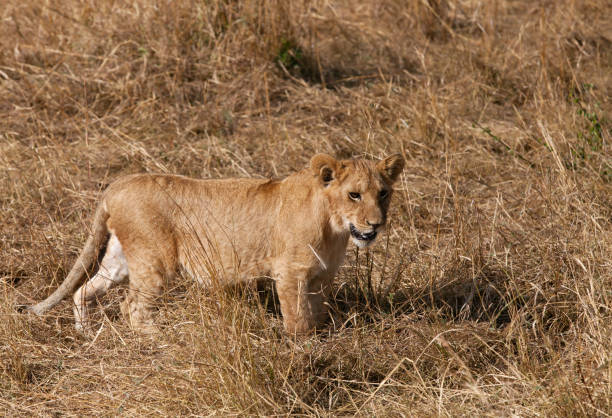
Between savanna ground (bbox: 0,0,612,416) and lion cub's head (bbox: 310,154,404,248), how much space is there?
0.48 metres

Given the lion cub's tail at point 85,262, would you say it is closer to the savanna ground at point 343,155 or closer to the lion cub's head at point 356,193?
the savanna ground at point 343,155

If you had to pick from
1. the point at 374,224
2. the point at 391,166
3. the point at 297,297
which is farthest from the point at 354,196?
the point at 297,297

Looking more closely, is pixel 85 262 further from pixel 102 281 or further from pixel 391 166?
pixel 391 166

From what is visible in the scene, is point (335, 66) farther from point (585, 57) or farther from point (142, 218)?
point (142, 218)

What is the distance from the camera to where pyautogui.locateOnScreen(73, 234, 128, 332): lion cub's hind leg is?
5.00 m

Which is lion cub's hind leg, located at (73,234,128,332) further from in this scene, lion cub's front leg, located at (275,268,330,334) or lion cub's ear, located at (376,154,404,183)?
lion cub's ear, located at (376,154,404,183)

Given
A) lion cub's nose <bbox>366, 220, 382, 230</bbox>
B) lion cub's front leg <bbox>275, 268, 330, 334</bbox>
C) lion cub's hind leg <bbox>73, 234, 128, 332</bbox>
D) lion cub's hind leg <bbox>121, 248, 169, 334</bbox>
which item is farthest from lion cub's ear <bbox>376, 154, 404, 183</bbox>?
lion cub's hind leg <bbox>73, 234, 128, 332</bbox>

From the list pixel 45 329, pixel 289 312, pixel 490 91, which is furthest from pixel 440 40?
pixel 45 329

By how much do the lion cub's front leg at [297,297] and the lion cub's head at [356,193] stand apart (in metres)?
0.38

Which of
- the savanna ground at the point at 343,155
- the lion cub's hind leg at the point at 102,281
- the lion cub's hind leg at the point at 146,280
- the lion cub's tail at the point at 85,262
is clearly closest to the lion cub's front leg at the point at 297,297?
the savanna ground at the point at 343,155

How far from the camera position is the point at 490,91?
27.9 feet

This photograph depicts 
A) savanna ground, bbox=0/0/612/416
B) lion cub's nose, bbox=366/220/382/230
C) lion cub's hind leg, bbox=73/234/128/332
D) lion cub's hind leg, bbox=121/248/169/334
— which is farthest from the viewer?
lion cub's hind leg, bbox=73/234/128/332

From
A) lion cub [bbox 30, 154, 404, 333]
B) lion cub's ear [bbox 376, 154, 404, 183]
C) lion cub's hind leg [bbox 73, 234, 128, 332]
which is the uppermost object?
lion cub's ear [bbox 376, 154, 404, 183]

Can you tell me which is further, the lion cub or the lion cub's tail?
the lion cub's tail
